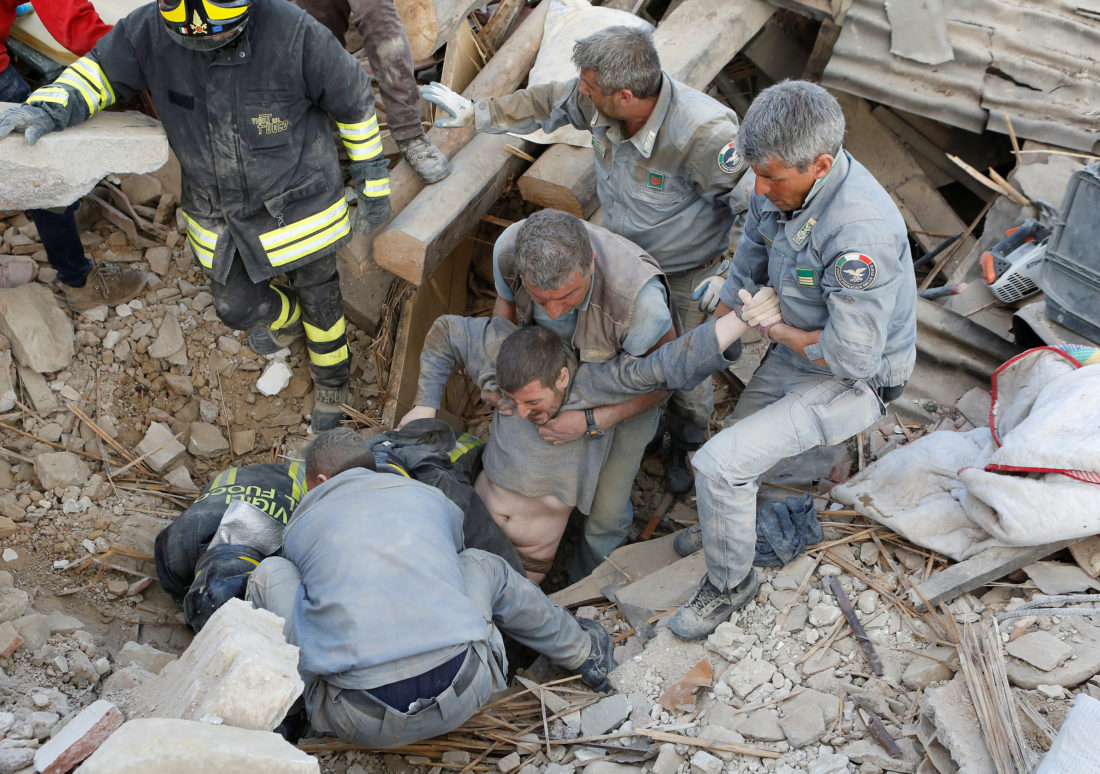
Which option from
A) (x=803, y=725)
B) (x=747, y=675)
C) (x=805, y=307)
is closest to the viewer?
(x=803, y=725)

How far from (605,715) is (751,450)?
3.76 ft

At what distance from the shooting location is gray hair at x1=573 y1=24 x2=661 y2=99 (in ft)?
11.9

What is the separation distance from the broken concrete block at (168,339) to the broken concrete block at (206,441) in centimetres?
43

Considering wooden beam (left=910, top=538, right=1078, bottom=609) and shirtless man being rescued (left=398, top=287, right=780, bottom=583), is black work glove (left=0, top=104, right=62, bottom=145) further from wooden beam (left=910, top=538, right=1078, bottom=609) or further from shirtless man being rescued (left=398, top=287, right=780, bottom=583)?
wooden beam (left=910, top=538, right=1078, bottom=609)

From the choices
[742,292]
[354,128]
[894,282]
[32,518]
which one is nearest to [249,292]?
[354,128]

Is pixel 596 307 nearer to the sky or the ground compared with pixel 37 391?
nearer to the sky

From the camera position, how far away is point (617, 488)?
423 centimetres

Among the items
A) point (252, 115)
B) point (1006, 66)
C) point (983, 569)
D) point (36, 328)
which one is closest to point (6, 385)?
point (36, 328)

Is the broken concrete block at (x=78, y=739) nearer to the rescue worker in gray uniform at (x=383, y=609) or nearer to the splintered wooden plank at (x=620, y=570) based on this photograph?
the rescue worker in gray uniform at (x=383, y=609)

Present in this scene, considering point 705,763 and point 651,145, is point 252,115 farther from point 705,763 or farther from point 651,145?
point 705,763

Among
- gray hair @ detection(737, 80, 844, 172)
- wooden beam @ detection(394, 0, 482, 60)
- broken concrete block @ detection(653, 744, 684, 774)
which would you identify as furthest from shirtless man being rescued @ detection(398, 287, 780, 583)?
wooden beam @ detection(394, 0, 482, 60)

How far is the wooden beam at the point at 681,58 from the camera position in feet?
14.5

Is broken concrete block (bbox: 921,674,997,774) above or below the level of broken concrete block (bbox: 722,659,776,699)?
above

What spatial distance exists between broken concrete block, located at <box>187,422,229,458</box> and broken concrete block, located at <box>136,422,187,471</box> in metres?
0.06
